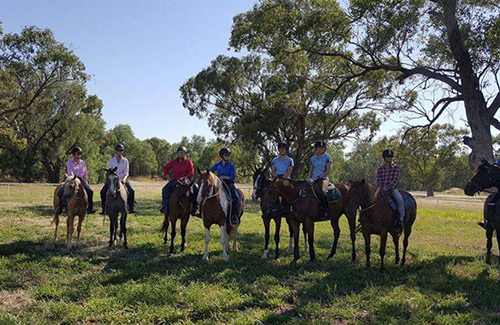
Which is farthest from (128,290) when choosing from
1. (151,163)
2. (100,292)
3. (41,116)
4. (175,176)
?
(151,163)

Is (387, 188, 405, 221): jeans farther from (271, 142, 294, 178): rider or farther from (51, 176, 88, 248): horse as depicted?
(51, 176, 88, 248): horse

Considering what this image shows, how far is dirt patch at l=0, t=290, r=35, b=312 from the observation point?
17.1 ft

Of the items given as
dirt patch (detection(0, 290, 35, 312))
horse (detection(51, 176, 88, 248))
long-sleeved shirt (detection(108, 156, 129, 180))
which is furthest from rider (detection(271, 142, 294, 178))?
dirt patch (detection(0, 290, 35, 312))

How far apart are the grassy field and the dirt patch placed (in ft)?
0.06

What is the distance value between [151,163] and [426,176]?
60143mm

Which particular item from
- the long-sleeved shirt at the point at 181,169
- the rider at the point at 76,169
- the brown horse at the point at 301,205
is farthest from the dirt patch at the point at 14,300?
the brown horse at the point at 301,205

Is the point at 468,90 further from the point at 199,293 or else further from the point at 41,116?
the point at 41,116

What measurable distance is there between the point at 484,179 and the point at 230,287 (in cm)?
631

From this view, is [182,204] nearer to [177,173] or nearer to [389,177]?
[177,173]

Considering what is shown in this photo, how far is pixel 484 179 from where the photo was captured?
7711 millimetres

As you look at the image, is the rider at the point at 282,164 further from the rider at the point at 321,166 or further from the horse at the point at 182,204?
the horse at the point at 182,204

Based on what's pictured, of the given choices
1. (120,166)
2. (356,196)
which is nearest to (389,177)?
(356,196)

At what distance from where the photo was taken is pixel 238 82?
101ft

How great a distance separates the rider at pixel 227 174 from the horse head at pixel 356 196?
2.97m
